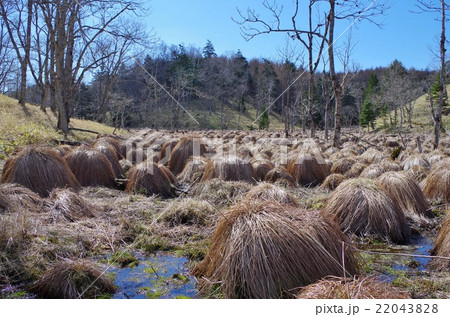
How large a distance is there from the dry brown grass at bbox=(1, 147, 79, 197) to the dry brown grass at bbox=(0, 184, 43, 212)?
673 mm

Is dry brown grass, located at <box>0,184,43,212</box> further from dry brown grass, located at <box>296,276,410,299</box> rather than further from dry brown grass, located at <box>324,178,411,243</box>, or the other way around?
dry brown grass, located at <box>324,178,411,243</box>

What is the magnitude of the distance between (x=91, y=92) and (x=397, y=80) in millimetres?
43352

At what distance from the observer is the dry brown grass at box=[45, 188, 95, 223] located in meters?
5.02

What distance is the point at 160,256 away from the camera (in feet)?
14.1

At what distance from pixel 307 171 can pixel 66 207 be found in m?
6.06

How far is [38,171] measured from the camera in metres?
6.34

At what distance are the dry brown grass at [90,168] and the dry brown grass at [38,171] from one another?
3.15ft

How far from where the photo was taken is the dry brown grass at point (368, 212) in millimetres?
4973

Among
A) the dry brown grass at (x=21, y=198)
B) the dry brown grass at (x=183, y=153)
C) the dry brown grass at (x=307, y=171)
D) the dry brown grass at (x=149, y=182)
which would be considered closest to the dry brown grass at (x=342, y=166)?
the dry brown grass at (x=307, y=171)

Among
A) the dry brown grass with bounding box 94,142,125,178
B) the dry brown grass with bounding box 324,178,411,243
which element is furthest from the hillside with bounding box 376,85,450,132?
the dry brown grass with bounding box 324,178,411,243

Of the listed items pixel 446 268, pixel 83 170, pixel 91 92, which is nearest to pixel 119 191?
pixel 83 170

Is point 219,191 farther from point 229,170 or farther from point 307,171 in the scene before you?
point 307,171

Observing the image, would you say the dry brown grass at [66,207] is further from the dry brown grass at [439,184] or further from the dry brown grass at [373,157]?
the dry brown grass at [373,157]

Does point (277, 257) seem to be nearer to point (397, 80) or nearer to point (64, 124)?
point (64, 124)
